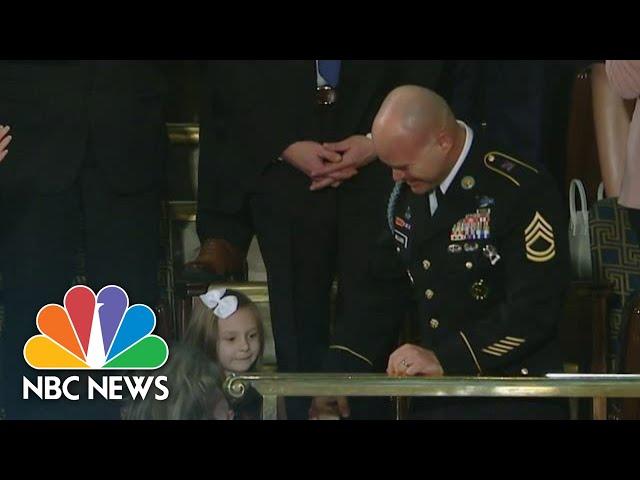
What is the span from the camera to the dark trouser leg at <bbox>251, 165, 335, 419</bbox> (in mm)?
5551

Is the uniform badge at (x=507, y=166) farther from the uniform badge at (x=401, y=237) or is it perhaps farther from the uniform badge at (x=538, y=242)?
the uniform badge at (x=401, y=237)

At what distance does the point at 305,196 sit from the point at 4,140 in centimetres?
106

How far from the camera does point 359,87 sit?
5.51 metres

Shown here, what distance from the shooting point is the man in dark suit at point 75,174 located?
5555 mm

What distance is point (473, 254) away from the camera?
5418 mm

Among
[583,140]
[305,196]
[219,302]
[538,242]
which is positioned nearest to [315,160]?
[305,196]

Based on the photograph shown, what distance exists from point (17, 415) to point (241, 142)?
122cm

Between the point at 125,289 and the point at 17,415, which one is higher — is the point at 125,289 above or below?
above

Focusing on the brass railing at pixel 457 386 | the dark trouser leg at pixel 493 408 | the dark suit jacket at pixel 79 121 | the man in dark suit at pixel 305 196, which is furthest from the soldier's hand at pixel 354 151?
the dark trouser leg at pixel 493 408

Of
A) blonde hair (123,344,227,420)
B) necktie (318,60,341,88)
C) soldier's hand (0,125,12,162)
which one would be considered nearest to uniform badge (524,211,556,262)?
necktie (318,60,341,88)

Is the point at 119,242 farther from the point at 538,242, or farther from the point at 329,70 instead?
the point at 538,242

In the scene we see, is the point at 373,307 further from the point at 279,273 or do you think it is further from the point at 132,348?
the point at 132,348

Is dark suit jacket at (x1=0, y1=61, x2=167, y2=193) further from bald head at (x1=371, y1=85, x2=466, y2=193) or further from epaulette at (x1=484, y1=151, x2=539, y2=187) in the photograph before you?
epaulette at (x1=484, y1=151, x2=539, y2=187)

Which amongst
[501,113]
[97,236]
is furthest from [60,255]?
[501,113]
